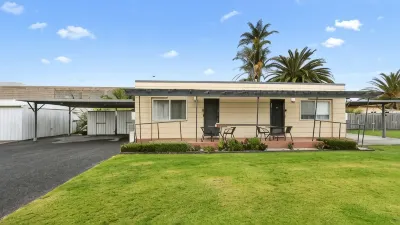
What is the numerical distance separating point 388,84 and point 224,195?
105ft

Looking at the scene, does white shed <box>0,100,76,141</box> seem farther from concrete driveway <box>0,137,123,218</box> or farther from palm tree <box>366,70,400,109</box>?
palm tree <box>366,70,400,109</box>

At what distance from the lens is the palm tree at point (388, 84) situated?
30.0 meters

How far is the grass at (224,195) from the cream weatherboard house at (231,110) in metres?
5.27

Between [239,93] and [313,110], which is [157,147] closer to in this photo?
[239,93]

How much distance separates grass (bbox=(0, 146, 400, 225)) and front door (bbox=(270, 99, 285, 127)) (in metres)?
6.09

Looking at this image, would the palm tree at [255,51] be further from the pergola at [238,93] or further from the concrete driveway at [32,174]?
the concrete driveway at [32,174]

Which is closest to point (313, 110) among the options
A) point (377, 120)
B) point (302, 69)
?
point (302, 69)

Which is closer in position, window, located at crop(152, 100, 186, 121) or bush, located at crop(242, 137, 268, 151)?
bush, located at crop(242, 137, 268, 151)

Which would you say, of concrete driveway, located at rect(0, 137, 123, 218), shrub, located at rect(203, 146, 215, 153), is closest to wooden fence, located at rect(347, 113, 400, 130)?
shrub, located at rect(203, 146, 215, 153)

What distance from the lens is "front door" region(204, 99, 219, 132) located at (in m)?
14.0

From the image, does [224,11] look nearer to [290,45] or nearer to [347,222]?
[290,45]

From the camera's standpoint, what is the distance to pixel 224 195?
5.24m

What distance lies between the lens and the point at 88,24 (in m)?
19.5

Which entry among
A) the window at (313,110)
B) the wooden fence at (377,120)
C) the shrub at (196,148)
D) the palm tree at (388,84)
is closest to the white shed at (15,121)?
the shrub at (196,148)
